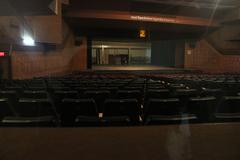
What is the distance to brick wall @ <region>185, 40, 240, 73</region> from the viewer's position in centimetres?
1468

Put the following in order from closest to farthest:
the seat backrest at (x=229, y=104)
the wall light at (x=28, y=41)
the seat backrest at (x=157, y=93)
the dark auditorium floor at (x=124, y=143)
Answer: the dark auditorium floor at (x=124, y=143), the seat backrest at (x=229, y=104), the seat backrest at (x=157, y=93), the wall light at (x=28, y=41)

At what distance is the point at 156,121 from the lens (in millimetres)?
2154

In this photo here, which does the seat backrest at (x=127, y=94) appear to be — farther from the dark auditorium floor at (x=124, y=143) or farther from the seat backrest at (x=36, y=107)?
the dark auditorium floor at (x=124, y=143)

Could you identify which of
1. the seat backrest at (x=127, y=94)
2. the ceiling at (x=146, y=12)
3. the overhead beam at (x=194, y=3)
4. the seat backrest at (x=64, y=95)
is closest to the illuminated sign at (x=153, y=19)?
the ceiling at (x=146, y=12)

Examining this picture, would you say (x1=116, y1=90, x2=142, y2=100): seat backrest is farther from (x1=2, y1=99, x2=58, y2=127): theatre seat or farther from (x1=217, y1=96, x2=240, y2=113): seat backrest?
(x1=217, y1=96, x2=240, y2=113): seat backrest

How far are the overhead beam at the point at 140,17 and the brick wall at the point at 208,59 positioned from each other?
2.22m

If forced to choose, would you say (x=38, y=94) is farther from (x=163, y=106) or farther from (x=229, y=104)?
(x=229, y=104)

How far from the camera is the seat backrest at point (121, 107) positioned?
99.7 inches

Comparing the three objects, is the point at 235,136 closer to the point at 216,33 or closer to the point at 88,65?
the point at 88,65

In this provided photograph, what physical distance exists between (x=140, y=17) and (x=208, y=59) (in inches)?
271

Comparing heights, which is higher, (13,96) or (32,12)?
(32,12)

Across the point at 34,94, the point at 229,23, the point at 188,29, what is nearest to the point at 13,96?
the point at 34,94

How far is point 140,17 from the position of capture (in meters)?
12.4

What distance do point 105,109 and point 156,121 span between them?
0.72 m
